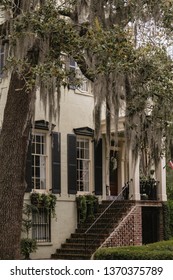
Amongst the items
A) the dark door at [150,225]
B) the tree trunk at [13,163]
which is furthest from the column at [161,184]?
the tree trunk at [13,163]

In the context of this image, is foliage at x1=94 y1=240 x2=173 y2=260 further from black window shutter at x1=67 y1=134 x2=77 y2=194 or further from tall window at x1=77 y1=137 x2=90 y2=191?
tall window at x1=77 y1=137 x2=90 y2=191

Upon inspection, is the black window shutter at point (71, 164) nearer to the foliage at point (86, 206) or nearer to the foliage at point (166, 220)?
the foliage at point (86, 206)

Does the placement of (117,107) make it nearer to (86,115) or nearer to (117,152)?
(86,115)

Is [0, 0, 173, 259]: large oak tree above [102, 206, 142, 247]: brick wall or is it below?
above

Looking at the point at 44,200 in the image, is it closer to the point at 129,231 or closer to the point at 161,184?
the point at 129,231

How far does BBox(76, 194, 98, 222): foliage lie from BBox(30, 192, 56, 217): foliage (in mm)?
1129

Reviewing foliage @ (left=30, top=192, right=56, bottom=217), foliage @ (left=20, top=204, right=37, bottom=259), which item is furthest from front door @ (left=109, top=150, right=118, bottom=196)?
foliage @ (left=20, top=204, right=37, bottom=259)

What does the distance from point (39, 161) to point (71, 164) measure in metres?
1.23

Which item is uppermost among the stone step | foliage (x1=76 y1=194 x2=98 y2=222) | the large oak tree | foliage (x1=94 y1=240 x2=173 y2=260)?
the large oak tree

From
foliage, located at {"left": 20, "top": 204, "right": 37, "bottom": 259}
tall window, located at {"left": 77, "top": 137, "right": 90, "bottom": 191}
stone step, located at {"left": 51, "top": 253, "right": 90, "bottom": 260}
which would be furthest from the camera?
tall window, located at {"left": 77, "top": 137, "right": 90, "bottom": 191}

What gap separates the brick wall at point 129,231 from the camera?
19.5 m

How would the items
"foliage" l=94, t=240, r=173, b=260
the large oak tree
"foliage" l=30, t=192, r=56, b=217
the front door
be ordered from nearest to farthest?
the large oak tree < "foliage" l=94, t=240, r=173, b=260 < "foliage" l=30, t=192, r=56, b=217 < the front door

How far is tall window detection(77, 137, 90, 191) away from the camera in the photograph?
2097 cm

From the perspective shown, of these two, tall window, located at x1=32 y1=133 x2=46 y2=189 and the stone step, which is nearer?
the stone step
